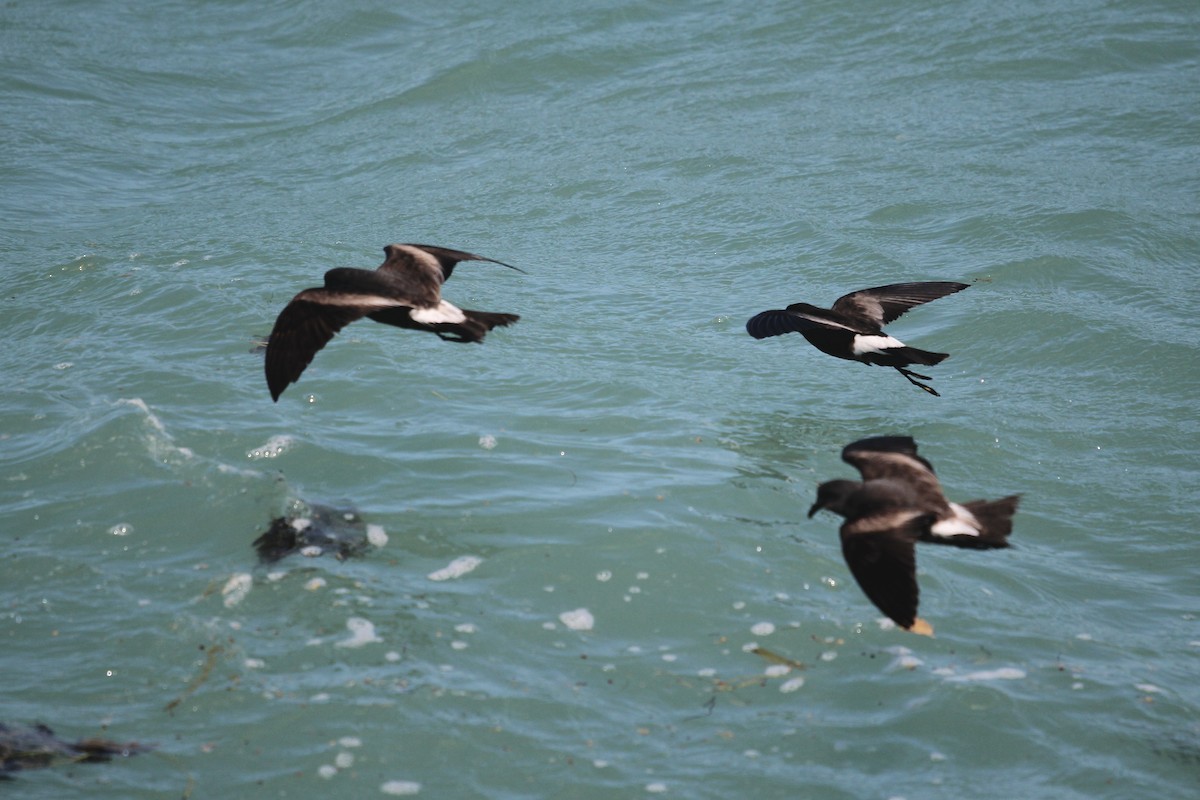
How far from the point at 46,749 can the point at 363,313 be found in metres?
2.54

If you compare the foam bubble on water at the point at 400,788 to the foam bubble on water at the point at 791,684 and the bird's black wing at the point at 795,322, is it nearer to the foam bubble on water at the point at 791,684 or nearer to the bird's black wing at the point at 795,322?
the foam bubble on water at the point at 791,684

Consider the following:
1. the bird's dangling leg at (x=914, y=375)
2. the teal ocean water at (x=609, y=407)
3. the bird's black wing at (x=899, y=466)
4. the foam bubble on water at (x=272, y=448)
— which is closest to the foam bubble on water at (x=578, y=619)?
the teal ocean water at (x=609, y=407)

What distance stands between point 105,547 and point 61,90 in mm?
10886

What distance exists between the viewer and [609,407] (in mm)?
8531

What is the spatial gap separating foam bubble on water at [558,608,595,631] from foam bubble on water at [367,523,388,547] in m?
1.12

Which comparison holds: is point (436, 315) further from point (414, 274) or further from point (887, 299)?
point (887, 299)

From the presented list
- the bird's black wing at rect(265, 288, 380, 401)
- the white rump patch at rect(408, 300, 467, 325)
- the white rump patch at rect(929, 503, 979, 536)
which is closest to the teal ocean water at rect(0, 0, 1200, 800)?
the white rump patch at rect(929, 503, 979, 536)

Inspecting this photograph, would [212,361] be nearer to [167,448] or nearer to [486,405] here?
[167,448]

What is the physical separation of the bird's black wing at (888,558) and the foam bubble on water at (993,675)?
0.57 m

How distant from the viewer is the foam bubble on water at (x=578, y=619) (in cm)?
592

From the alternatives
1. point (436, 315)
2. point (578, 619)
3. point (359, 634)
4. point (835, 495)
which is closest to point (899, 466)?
point (835, 495)

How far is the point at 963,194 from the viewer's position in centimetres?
1209

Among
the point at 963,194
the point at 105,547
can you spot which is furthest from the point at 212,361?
the point at 963,194

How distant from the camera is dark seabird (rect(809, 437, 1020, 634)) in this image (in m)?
5.18
